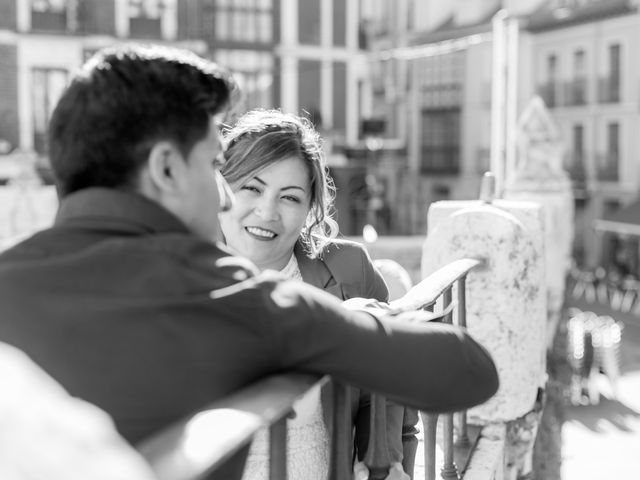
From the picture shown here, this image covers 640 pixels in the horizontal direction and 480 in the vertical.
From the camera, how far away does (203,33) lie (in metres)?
25.3

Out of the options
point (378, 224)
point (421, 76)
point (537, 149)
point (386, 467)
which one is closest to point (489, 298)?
point (386, 467)

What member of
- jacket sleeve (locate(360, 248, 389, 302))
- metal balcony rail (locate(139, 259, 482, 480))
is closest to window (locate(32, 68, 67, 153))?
jacket sleeve (locate(360, 248, 389, 302))

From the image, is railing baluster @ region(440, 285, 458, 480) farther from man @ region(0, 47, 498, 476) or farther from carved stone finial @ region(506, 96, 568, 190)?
carved stone finial @ region(506, 96, 568, 190)

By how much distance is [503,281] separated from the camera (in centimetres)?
346

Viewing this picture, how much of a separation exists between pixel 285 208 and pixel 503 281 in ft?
3.98

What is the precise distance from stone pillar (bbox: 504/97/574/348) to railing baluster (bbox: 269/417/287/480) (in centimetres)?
788

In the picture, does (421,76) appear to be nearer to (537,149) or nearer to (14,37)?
(14,37)

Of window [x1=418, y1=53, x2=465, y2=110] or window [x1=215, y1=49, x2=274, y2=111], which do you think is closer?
window [x1=215, y1=49, x2=274, y2=111]

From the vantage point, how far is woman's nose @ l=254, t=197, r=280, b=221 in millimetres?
2566

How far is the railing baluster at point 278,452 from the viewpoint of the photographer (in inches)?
53.7

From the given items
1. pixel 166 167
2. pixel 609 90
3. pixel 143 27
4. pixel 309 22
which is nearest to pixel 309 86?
pixel 309 22

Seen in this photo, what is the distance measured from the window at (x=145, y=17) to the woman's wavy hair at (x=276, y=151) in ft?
75.2

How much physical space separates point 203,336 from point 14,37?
24136 mm

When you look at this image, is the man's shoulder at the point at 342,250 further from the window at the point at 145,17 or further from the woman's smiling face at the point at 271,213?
the window at the point at 145,17
